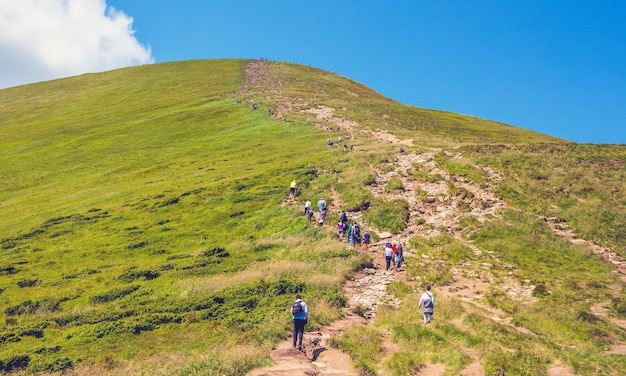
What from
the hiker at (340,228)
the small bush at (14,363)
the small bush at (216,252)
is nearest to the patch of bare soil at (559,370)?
the small bush at (14,363)

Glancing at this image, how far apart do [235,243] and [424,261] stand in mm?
14154

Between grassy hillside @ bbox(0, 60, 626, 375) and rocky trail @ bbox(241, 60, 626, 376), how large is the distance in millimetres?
658

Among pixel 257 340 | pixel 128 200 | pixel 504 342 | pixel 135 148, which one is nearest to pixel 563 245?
pixel 504 342

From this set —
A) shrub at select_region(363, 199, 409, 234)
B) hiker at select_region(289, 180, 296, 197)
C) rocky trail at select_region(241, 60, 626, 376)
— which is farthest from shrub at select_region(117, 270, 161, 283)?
hiker at select_region(289, 180, 296, 197)

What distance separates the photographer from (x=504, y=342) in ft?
57.3

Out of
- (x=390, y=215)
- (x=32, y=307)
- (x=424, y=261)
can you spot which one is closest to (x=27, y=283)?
(x=32, y=307)

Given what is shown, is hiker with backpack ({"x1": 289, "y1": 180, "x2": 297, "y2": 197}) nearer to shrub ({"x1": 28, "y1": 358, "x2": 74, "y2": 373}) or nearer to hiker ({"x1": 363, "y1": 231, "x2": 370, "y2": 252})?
hiker ({"x1": 363, "y1": 231, "x2": 370, "y2": 252})

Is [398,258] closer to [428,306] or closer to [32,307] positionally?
[428,306]

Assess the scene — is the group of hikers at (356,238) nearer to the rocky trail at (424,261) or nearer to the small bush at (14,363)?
the rocky trail at (424,261)

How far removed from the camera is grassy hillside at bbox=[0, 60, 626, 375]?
1825 centimetres

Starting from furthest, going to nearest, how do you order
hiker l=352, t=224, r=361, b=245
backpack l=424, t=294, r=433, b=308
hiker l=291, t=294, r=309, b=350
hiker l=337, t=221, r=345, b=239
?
hiker l=337, t=221, r=345, b=239 → hiker l=352, t=224, r=361, b=245 → backpack l=424, t=294, r=433, b=308 → hiker l=291, t=294, r=309, b=350

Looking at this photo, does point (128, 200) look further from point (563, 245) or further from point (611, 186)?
point (611, 186)

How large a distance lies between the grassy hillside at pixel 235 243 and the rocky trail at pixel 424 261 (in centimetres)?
66

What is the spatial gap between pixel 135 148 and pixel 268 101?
30.7 metres
